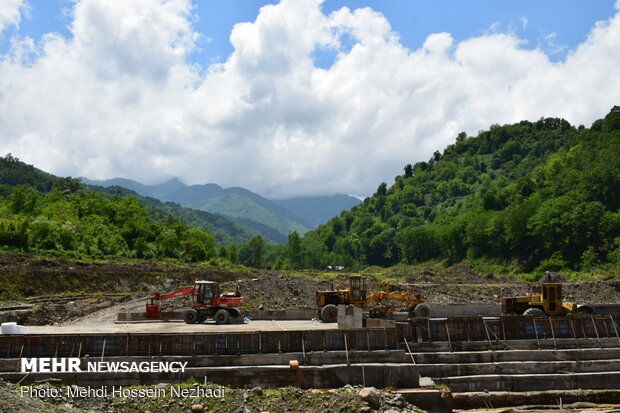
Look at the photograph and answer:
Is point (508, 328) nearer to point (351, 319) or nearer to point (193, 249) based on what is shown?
point (351, 319)

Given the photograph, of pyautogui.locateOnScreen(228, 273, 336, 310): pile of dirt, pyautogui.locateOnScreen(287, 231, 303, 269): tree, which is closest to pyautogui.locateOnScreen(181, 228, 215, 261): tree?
pyautogui.locateOnScreen(287, 231, 303, 269): tree

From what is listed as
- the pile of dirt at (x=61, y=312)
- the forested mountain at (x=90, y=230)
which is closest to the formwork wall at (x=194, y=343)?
the pile of dirt at (x=61, y=312)

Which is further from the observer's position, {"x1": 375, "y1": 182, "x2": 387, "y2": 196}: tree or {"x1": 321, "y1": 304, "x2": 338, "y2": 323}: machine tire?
{"x1": 375, "y1": 182, "x2": 387, "y2": 196}: tree

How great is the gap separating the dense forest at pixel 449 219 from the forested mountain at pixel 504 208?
25 cm

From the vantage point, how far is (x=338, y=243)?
6255 inches

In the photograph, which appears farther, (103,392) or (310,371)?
(310,371)

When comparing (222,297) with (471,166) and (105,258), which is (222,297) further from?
(471,166)

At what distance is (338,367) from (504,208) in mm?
104724

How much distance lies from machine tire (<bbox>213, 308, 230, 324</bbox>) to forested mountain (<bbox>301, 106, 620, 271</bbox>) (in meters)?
57.9

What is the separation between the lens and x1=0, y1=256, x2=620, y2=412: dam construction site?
15492 mm

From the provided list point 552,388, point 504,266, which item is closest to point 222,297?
point 552,388

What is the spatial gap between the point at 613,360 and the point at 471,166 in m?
165

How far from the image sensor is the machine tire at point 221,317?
25.8 metres

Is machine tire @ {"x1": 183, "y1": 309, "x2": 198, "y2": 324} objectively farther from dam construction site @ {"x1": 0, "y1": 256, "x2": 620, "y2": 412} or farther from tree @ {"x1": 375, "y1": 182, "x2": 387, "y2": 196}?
tree @ {"x1": 375, "y1": 182, "x2": 387, "y2": 196}
